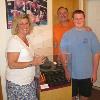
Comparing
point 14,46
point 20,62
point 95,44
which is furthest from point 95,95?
point 14,46

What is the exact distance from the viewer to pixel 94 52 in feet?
9.32

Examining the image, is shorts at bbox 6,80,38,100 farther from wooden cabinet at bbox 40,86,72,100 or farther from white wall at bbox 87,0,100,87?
white wall at bbox 87,0,100,87

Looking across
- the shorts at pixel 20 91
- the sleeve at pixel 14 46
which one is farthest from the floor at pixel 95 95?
the sleeve at pixel 14 46

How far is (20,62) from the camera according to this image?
242 cm

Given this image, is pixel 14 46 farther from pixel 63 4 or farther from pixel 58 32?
pixel 63 4

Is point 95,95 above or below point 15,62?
below

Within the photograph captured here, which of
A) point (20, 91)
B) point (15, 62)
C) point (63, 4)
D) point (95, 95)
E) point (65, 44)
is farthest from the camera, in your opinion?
point (63, 4)

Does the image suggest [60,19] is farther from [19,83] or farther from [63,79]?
[19,83]

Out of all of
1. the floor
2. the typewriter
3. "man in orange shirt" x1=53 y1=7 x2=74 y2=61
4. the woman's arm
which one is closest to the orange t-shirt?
"man in orange shirt" x1=53 y1=7 x2=74 y2=61

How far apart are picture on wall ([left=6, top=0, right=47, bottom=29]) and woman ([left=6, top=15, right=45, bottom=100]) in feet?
2.18

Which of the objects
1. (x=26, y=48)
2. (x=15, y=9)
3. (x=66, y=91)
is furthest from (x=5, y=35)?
(x=66, y=91)

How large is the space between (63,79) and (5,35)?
907 millimetres

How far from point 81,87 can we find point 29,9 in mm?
1228

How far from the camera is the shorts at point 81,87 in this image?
9.37 ft
